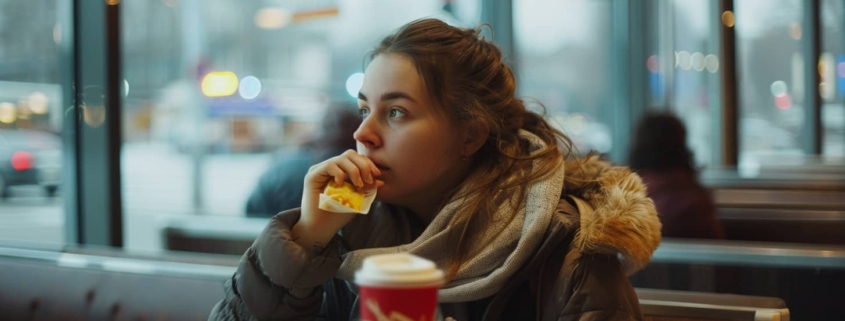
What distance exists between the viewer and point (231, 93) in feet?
20.0

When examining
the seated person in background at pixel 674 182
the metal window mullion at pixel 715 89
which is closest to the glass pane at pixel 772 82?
the metal window mullion at pixel 715 89

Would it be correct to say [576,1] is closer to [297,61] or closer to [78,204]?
[297,61]

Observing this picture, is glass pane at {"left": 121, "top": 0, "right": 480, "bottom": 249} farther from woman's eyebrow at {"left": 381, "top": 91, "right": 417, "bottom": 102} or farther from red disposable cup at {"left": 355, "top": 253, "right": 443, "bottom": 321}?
red disposable cup at {"left": 355, "top": 253, "right": 443, "bottom": 321}

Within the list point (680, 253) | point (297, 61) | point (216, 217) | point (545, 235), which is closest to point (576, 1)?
point (297, 61)

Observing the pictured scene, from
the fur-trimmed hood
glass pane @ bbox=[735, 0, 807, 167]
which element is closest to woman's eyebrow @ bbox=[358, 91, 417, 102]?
the fur-trimmed hood

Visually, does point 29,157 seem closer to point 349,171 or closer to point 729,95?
point 349,171

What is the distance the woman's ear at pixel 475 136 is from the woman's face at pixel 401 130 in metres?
0.03

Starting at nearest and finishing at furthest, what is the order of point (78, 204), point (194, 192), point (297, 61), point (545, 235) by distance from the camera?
1. point (545, 235)
2. point (78, 204)
3. point (297, 61)
4. point (194, 192)

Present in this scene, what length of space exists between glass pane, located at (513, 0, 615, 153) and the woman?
4764 millimetres

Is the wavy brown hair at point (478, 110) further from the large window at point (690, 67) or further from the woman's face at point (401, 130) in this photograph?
the large window at point (690, 67)

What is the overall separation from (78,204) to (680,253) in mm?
2329

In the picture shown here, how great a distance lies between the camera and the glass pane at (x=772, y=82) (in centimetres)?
892

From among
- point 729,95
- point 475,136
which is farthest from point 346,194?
point 729,95

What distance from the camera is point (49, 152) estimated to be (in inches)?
136
